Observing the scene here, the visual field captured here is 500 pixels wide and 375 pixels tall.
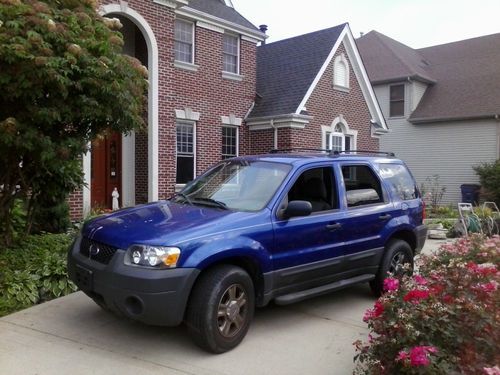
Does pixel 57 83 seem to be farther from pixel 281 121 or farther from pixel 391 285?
pixel 281 121

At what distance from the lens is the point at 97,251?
14.6ft

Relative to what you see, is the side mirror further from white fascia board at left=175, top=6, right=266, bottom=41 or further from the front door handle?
white fascia board at left=175, top=6, right=266, bottom=41

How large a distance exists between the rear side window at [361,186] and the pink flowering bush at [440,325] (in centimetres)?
194

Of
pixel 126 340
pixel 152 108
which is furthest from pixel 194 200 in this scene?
A: pixel 152 108

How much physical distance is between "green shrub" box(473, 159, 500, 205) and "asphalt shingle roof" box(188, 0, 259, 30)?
11992mm

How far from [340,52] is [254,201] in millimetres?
12766

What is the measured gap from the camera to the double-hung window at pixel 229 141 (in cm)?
1466

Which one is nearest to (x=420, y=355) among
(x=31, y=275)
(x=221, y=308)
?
(x=221, y=308)

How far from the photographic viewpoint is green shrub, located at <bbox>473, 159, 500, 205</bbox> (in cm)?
2025

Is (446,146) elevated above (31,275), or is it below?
above

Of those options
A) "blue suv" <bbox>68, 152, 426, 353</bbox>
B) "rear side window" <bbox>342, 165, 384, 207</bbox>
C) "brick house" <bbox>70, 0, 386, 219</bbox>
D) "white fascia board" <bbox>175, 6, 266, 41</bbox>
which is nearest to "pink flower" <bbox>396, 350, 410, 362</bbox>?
"blue suv" <bbox>68, 152, 426, 353</bbox>

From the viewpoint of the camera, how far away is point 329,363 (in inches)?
167

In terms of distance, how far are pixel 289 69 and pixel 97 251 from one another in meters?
13.2

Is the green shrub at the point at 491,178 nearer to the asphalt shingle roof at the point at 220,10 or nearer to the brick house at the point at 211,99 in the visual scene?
the brick house at the point at 211,99
